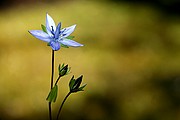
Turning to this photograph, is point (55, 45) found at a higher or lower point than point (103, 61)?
higher

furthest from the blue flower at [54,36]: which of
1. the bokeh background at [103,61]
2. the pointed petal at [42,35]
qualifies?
the bokeh background at [103,61]

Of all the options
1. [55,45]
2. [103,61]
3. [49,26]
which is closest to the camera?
[55,45]

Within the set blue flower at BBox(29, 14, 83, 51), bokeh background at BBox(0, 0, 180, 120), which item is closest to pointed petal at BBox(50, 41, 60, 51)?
blue flower at BBox(29, 14, 83, 51)

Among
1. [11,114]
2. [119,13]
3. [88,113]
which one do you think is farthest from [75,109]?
[119,13]

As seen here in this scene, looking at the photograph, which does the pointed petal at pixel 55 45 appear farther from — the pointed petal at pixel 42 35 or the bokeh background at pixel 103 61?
the bokeh background at pixel 103 61

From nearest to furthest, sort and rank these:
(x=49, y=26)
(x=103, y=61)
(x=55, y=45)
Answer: (x=55, y=45), (x=49, y=26), (x=103, y=61)

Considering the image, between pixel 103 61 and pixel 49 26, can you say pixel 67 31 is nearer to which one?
pixel 49 26

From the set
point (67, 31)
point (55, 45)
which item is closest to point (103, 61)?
point (67, 31)

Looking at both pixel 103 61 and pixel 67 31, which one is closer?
pixel 67 31

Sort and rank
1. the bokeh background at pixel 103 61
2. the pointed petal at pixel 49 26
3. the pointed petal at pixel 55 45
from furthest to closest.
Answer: the bokeh background at pixel 103 61 < the pointed petal at pixel 49 26 < the pointed petal at pixel 55 45
